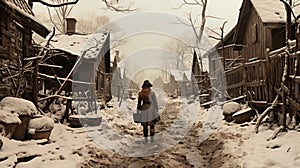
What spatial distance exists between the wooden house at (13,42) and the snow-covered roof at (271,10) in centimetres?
932

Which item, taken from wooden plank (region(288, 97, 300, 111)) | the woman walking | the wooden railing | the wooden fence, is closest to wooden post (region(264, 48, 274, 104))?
the wooden fence

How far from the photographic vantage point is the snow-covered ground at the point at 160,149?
6.09 metres

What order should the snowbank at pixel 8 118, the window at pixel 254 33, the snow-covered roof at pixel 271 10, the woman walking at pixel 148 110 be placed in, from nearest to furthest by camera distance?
the snowbank at pixel 8 118, the woman walking at pixel 148 110, the snow-covered roof at pixel 271 10, the window at pixel 254 33

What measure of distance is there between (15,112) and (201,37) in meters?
24.7

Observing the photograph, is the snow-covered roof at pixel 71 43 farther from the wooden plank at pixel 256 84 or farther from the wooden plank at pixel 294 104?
the wooden plank at pixel 294 104

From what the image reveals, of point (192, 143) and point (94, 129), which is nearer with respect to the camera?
point (192, 143)

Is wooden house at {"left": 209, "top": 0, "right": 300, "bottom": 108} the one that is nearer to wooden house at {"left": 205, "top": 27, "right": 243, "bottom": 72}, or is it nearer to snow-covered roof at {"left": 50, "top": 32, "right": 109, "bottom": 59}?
wooden house at {"left": 205, "top": 27, "right": 243, "bottom": 72}

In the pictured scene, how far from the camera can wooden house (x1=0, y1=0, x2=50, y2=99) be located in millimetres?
9867

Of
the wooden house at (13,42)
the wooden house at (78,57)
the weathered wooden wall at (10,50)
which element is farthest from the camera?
the wooden house at (78,57)

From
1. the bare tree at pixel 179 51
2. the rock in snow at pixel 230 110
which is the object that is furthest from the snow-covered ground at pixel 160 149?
the bare tree at pixel 179 51

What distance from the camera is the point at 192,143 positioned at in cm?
973

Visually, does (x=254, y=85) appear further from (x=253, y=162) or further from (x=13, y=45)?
(x=13, y=45)

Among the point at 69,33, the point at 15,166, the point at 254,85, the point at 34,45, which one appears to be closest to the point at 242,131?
the point at 254,85

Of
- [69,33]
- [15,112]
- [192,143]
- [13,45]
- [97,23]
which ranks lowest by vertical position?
[192,143]
